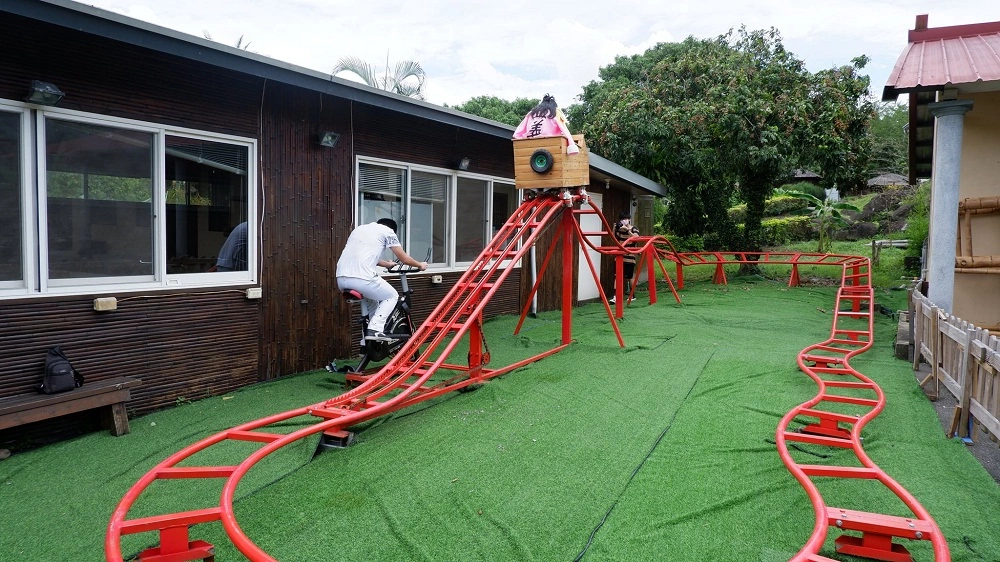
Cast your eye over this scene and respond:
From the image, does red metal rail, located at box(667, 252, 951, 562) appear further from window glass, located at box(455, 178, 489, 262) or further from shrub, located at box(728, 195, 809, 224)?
shrub, located at box(728, 195, 809, 224)

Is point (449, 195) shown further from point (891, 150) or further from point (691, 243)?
point (891, 150)

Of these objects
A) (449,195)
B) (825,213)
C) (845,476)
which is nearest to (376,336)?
(449,195)

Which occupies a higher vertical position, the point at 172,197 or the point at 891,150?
the point at 891,150

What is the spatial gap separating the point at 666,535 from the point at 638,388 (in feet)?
8.59

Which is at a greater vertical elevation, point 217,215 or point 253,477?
point 217,215

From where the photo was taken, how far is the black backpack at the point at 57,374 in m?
4.01

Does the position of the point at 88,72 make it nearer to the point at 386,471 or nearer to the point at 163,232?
the point at 163,232

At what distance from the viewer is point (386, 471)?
3596 millimetres

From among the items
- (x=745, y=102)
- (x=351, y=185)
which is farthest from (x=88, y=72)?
(x=745, y=102)

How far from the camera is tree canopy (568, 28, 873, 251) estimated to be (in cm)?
1374

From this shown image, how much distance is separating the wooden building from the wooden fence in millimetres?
4912

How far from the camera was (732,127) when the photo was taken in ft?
45.0

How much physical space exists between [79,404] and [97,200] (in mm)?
1434

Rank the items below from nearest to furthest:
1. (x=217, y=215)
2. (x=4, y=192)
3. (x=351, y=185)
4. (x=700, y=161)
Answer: (x=4, y=192)
(x=217, y=215)
(x=351, y=185)
(x=700, y=161)
